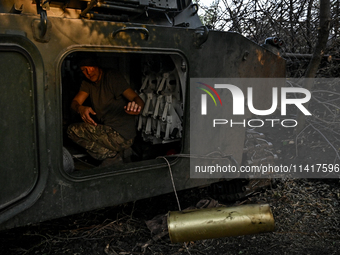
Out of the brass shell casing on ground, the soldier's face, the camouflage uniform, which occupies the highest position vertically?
the soldier's face

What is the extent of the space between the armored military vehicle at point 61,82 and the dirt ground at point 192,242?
0.54 m

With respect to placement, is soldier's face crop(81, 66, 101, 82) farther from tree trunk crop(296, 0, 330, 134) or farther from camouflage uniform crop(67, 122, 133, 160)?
tree trunk crop(296, 0, 330, 134)

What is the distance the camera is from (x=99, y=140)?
3951 millimetres

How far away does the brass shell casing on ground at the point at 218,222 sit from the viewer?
2961 mm

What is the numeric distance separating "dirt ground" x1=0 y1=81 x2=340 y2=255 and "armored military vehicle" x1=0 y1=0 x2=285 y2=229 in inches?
21.1

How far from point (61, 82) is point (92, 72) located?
1.01 m

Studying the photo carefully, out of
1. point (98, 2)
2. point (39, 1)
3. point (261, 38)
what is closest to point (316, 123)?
point (261, 38)

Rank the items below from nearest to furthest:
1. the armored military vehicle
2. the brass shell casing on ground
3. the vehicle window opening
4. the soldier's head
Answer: the armored military vehicle, the brass shell casing on ground, the soldier's head, the vehicle window opening

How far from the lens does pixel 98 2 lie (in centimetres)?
285

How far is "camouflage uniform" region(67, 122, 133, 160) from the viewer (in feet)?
12.9

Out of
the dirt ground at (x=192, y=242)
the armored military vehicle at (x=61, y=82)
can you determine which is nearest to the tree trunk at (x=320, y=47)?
the dirt ground at (x=192, y=242)

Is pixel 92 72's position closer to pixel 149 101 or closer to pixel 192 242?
pixel 149 101

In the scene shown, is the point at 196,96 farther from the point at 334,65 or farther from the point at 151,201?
the point at 334,65

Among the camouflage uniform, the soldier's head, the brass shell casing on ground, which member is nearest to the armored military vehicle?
the camouflage uniform
